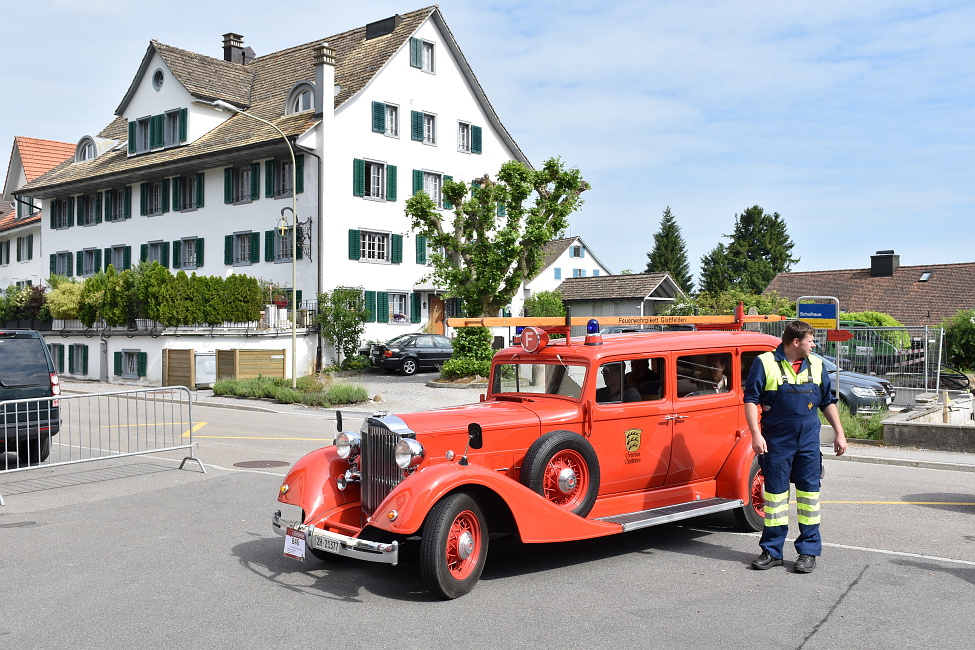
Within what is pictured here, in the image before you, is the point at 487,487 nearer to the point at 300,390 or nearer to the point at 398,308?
the point at 300,390

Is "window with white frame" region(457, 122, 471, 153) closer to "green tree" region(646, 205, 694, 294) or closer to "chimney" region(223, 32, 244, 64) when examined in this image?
"chimney" region(223, 32, 244, 64)

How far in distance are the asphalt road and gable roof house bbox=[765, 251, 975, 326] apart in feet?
139

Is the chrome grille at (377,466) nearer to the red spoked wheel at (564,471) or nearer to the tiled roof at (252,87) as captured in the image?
the red spoked wheel at (564,471)

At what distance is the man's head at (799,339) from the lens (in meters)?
6.75

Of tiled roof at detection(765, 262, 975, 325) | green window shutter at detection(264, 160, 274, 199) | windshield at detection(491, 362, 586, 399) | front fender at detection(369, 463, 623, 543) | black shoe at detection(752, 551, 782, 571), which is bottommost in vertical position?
black shoe at detection(752, 551, 782, 571)

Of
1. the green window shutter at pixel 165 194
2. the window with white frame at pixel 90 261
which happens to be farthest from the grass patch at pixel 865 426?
the window with white frame at pixel 90 261

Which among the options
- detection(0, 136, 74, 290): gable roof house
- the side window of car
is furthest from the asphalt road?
detection(0, 136, 74, 290): gable roof house

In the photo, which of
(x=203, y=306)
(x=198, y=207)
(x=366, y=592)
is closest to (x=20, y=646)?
(x=366, y=592)

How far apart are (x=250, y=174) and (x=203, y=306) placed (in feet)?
29.7

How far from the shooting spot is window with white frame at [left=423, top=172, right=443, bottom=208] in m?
36.9

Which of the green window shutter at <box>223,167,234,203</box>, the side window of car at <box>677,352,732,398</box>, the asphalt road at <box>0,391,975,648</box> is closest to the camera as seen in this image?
the asphalt road at <box>0,391,975,648</box>

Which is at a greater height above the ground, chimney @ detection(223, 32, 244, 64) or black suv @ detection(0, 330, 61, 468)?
chimney @ detection(223, 32, 244, 64)

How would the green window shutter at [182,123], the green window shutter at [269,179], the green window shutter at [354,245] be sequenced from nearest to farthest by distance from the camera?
the green window shutter at [354,245] < the green window shutter at [269,179] < the green window shutter at [182,123]

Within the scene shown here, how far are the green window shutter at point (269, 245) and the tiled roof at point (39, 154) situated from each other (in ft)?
76.7
